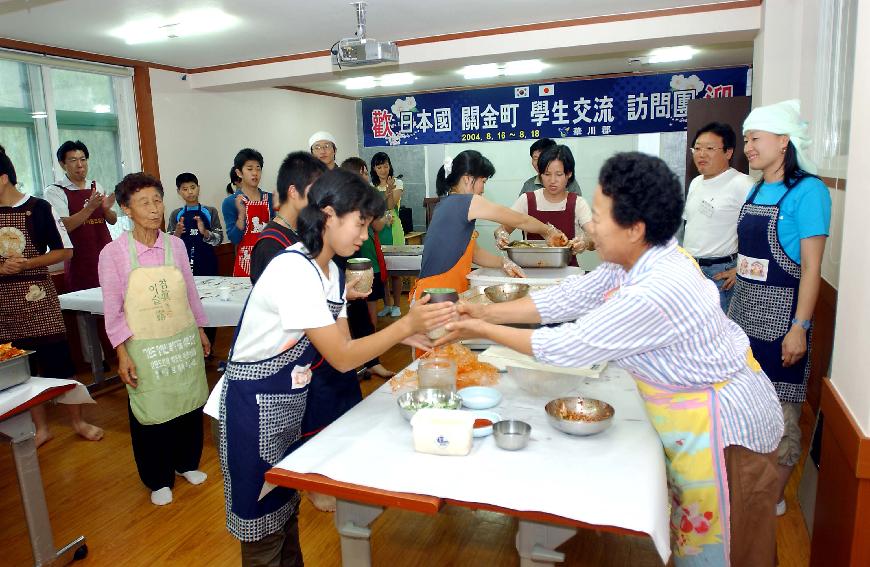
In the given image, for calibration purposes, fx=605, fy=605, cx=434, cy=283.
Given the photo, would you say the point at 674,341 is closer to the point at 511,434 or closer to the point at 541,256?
the point at 511,434

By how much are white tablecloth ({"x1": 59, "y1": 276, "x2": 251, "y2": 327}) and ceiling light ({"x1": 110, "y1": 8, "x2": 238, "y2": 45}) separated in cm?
187

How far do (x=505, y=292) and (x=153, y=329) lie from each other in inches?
63.9

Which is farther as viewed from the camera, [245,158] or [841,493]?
[245,158]

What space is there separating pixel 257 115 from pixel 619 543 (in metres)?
6.21

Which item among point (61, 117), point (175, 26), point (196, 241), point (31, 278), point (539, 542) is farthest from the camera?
point (61, 117)

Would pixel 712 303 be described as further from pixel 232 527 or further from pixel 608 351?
pixel 232 527

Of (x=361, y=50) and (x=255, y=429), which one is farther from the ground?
(x=361, y=50)

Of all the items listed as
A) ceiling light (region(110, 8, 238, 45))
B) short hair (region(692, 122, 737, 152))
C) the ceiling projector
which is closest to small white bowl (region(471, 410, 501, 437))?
short hair (region(692, 122, 737, 152))

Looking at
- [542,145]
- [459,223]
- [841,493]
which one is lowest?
[841,493]

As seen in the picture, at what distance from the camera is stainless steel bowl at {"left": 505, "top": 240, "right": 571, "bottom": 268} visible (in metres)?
3.42

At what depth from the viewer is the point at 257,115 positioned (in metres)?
7.11

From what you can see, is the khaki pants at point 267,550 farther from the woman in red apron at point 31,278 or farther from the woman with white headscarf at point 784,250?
the woman in red apron at point 31,278

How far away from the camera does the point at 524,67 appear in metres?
6.74

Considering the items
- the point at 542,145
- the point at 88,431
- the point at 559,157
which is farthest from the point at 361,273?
the point at 542,145
